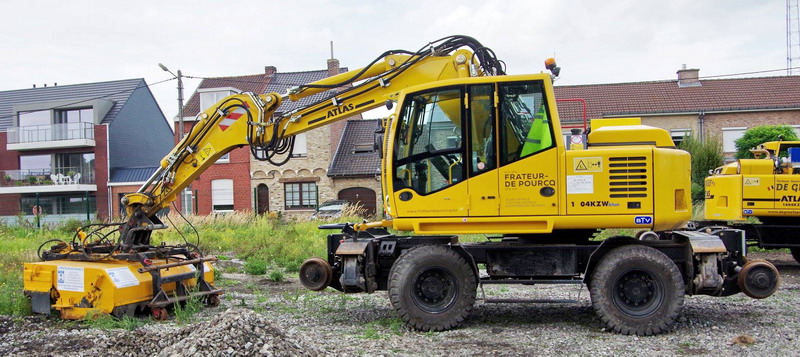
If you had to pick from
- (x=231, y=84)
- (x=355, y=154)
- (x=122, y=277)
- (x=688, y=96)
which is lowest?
(x=122, y=277)

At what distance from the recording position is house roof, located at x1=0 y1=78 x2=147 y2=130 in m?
40.9

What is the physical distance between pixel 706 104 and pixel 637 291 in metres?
27.3

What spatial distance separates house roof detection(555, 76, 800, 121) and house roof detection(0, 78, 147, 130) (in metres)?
25.8

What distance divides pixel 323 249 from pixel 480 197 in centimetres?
785

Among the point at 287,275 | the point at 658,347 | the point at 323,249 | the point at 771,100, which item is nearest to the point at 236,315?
the point at 658,347

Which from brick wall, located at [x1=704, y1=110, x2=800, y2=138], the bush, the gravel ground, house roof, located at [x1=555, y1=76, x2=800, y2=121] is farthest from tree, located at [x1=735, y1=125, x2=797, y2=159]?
the bush

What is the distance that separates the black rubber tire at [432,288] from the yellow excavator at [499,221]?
2cm

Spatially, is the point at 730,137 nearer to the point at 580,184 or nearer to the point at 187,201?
the point at 187,201

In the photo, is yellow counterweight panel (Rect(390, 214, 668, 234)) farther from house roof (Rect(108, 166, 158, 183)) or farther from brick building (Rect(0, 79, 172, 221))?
house roof (Rect(108, 166, 158, 183))

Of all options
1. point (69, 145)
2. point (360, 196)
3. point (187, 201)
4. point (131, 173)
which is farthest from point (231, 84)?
point (69, 145)

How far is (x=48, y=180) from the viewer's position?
38.1m

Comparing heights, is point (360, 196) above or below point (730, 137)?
below

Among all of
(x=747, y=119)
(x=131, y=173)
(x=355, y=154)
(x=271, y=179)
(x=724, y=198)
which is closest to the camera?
(x=724, y=198)

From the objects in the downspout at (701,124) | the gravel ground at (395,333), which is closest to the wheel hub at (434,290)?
the gravel ground at (395,333)
